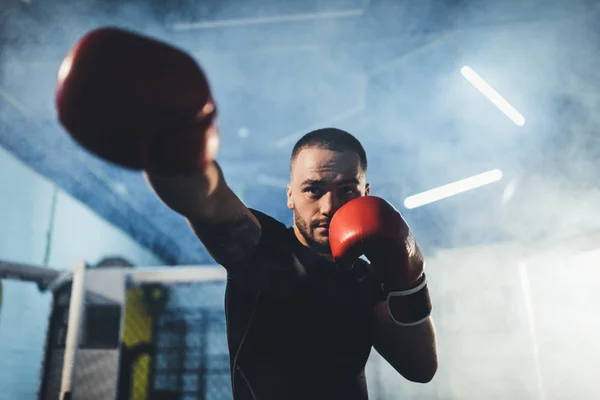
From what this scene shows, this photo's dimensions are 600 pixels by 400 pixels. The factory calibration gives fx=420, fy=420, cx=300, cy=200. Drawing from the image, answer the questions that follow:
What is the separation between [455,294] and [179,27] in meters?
3.52

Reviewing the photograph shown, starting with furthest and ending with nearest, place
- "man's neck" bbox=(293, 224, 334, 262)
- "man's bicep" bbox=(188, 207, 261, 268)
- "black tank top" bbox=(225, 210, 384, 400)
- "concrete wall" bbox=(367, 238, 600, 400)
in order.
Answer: "concrete wall" bbox=(367, 238, 600, 400) → "man's neck" bbox=(293, 224, 334, 262) → "black tank top" bbox=(225, 210, 384, 400) → "man's bicep" bbox=(188, 207, 261, 268)

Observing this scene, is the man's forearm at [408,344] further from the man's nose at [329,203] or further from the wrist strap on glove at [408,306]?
the man's nose at [329,203]

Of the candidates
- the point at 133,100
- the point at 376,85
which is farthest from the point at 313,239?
the point at 376,85

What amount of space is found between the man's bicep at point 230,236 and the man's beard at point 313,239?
0.29 metres

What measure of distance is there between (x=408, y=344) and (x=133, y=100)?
117 centimetres

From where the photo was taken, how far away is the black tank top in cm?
118

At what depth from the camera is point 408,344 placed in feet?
4.73

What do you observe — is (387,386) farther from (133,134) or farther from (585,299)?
(133,134)

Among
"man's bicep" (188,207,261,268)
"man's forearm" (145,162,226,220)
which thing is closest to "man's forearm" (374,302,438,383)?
"man's bicep" (188,207,261,268)

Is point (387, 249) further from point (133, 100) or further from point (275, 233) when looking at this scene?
point (133, 100)

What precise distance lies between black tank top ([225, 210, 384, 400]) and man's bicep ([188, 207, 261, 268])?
0.04m

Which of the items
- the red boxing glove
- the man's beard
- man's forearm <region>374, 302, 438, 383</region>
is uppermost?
the man's beard

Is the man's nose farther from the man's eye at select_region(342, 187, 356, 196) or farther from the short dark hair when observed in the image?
the short dark hair

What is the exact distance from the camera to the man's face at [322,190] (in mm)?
1471
